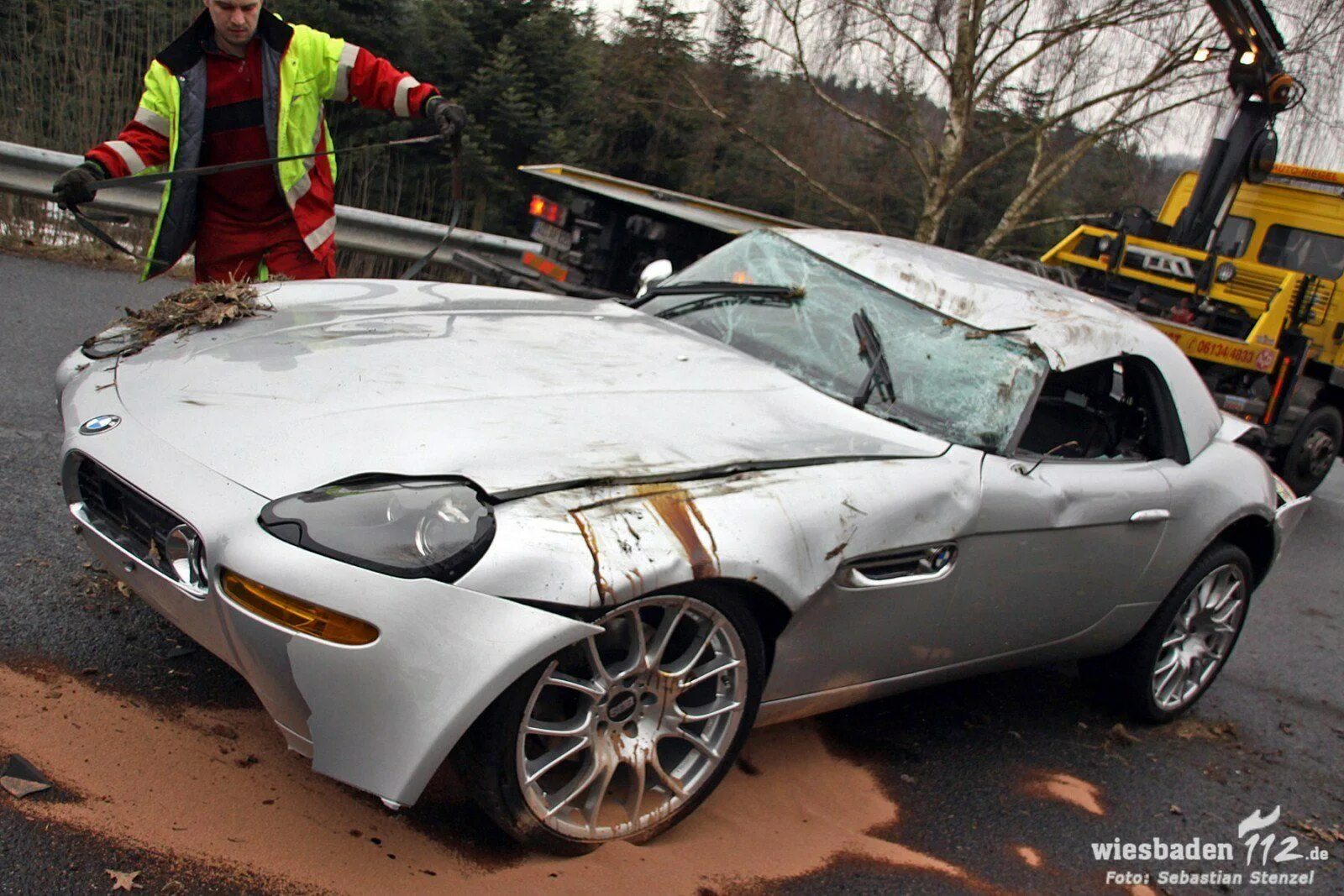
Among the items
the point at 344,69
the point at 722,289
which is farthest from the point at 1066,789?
the point at 344,69

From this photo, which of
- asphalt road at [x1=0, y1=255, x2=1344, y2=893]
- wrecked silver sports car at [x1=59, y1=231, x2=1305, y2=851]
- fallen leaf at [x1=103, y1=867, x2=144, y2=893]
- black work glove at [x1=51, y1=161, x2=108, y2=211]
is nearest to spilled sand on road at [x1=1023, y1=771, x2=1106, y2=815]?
asphalt road at [x1=0, y1=255, x2=1344, y2=893]

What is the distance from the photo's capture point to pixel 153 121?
4289 millimetres

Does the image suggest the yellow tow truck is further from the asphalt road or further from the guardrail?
the guardrail

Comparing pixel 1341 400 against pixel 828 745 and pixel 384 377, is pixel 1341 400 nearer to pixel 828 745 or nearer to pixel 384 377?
pixel 828 745

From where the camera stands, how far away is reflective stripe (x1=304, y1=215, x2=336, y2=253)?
15.1ft

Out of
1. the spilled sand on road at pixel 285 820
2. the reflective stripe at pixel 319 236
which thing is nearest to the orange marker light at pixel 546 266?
the reflective stripe at pixel 319 236

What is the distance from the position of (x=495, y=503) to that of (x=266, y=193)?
8.78ft

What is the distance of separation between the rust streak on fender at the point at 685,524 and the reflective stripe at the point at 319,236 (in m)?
2.59

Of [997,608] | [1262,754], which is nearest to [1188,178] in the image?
[1262,754]

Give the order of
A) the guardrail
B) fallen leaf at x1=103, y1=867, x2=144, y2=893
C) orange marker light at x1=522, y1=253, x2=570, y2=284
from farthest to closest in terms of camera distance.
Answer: orange marker light at x1=522, y1=253, x2=570, y2=284, the guardrail, fallen leaf at x1=103, y1=867, x2=144, y2=893

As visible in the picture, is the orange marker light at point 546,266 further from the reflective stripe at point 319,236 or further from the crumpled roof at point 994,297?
the crumpled roof at point 994,297

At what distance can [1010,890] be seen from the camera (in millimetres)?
2986

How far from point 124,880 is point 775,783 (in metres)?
1.68

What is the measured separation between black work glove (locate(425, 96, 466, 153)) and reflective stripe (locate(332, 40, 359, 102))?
0.31 meters
